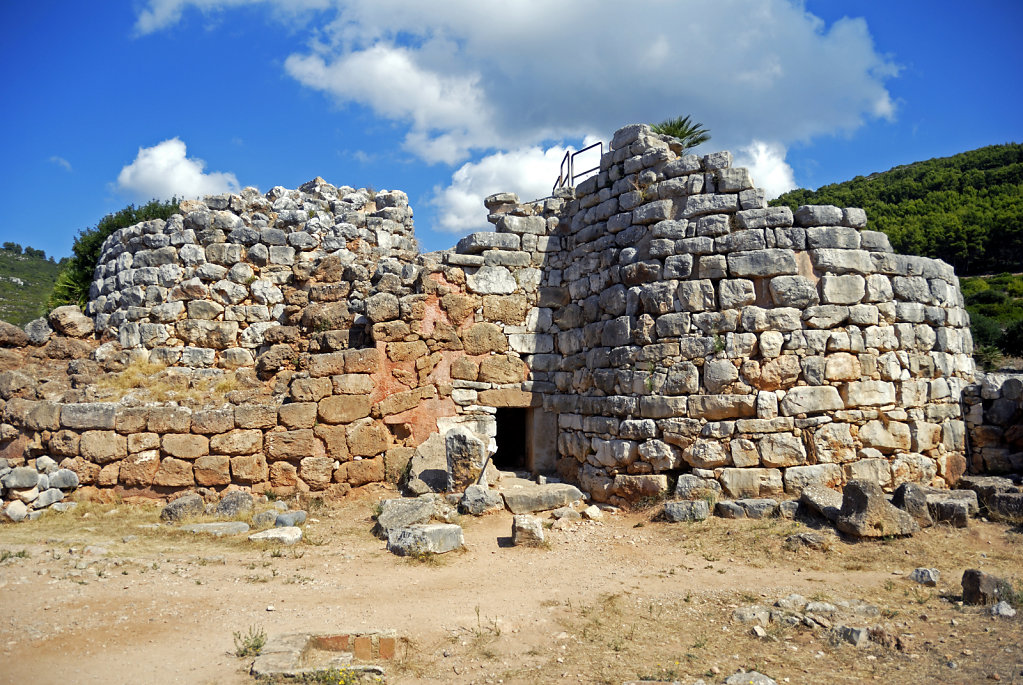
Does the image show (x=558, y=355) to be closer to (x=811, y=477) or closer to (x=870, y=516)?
(x=811, y=477)

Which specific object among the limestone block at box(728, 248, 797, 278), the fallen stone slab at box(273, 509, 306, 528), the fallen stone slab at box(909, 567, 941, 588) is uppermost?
the limestone block at box(728, 248, 797, 278)

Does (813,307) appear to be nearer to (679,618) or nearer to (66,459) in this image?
(679,618)

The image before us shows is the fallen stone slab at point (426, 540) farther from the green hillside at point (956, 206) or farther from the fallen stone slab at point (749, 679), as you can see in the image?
the green hillside at point (956, 206)

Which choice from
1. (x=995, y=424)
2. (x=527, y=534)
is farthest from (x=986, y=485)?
(x=527, y=534)

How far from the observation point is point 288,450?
31.8 feet

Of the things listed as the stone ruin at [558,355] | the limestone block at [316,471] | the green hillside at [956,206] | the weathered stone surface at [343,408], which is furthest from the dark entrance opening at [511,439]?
the green hillside at [956,206]

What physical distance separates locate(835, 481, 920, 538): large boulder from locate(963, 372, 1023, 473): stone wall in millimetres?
3018

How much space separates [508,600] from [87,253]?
50.4 feet

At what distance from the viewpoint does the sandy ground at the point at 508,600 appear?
15.8 feet

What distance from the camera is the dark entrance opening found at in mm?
12583

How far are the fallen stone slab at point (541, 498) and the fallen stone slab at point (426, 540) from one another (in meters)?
1.46

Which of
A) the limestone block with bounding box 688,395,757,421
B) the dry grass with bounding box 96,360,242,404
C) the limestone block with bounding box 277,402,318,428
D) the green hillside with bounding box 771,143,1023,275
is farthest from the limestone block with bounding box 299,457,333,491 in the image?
the green hillside with bounding box 771,143,1023,275

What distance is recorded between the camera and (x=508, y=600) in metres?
6.15

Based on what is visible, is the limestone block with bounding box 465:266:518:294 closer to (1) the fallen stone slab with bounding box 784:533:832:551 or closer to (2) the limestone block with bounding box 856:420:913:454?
(2) the limestone block with bounding box 856:420:913:454
